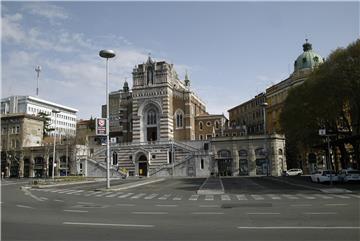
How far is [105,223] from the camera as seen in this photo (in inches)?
532

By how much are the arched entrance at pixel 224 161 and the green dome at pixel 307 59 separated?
2872 cm

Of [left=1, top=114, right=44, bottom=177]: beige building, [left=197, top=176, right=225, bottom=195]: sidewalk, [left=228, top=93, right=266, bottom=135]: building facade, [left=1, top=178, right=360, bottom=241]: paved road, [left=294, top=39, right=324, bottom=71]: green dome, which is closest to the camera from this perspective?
[left=1, top=178, right=360, bottom=241]: paved road

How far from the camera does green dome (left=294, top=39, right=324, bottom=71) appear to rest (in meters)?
88.1

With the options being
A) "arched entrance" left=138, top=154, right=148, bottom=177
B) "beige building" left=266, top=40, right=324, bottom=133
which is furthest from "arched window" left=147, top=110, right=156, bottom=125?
"beige building" left=266, top=40, right=324, bottom=133

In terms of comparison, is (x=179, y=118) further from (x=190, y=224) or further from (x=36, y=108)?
(x=36, y=108)

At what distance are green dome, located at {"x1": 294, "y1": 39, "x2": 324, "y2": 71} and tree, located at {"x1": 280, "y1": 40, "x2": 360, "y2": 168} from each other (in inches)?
1508

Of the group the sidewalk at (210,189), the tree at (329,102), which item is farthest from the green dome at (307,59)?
the sidewalk at (210,189)

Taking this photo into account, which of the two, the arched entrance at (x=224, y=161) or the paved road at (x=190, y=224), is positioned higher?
the arched entrance at (x=224, y=161)

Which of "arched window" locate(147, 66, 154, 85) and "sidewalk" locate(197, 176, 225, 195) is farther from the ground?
"arched window" locate(147, 66, 154, 85)

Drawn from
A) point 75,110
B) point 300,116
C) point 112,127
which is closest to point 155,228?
point 300,116

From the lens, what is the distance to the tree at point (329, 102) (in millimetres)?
38750

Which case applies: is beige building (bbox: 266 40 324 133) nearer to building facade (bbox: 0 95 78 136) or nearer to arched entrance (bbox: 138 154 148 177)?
arched entrance (bbox: 138 154 148 177)

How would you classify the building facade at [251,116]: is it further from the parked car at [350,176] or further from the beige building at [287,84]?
the parked car at [350,176]

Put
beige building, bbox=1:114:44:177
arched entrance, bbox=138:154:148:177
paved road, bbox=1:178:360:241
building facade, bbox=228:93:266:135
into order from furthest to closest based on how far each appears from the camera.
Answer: building facade, bbox=228:93:266:135 < beige building, bbox=1:114:44:177 < arched entrance, bbox=138:154:148:177 < paved road, bbox=1:178:360:241
